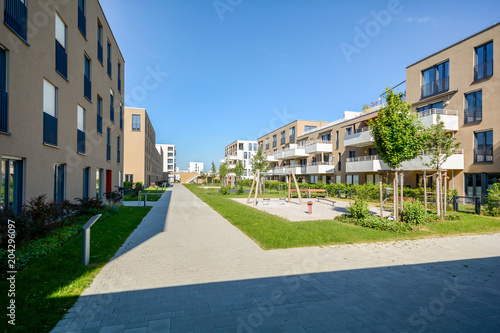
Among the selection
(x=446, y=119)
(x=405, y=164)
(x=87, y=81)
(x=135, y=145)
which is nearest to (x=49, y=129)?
(x=87, y=81)

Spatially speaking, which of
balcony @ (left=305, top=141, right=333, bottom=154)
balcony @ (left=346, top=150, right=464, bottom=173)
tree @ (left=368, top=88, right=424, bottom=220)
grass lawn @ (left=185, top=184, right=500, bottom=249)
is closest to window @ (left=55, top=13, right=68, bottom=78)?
grass lawn @ (left=185, top=184, right=500, bottom=249)

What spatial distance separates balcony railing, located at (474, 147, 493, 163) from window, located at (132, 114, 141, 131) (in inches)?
1500

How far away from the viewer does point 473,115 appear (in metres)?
19.0

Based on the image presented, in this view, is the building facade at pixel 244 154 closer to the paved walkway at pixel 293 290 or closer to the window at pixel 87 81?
the window at pixel 87 81

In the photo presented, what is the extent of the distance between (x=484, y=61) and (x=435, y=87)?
362cm

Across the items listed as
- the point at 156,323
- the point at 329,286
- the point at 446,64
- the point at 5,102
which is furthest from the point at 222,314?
the point at 446,64

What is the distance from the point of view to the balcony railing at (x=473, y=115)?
18.5 meters

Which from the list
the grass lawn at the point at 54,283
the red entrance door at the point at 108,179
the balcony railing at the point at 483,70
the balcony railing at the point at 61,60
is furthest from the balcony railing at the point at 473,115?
the red entrance door at the point at 108,179

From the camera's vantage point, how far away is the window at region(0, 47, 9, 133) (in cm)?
717

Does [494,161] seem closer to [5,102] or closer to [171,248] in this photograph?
[171,248]

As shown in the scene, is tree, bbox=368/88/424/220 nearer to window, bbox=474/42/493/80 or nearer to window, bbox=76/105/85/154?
window, bbox=474/42/493/80

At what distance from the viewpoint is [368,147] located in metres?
28.7

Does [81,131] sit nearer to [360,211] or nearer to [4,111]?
[4,111]

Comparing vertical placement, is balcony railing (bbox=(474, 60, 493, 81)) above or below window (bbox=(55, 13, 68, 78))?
above
